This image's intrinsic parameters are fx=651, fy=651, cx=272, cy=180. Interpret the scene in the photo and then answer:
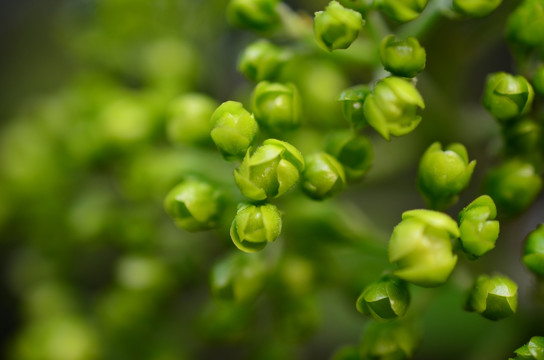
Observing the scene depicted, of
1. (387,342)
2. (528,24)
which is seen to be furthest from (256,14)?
(387,342)

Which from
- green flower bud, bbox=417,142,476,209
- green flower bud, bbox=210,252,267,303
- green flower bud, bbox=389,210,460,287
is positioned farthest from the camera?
green flower bud, bbox=210,252,267,303

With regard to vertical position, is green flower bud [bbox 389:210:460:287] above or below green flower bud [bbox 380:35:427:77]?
below

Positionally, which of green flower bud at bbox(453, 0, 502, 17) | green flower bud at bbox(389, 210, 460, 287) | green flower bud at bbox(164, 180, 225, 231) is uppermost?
green flower bud at bbox(453, 0, 502, 17)

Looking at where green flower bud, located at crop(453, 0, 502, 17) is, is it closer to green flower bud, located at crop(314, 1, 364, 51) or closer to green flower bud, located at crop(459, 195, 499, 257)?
green flower bud, located at crop(314, 1, 364, 51)

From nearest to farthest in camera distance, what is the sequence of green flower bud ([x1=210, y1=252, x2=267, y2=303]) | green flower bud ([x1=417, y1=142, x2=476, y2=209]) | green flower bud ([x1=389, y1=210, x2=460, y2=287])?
green flower bud ([x1=389, y1=210, x2=460, y2=287]) < green flower bud ([x1=417, y1=142, x2=476, y2=209]) < green flower bud ([x1=210, y1=252, x2=267, y2=303])

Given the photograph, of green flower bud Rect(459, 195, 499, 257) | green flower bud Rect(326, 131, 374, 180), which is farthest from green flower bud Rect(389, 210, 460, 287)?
green flower bud Rect(326, 131, 374, 180)

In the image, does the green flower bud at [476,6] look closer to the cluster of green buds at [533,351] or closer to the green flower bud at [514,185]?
the green flower bud at [514,185]
